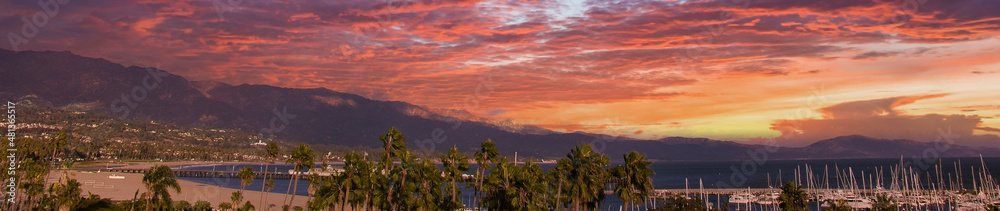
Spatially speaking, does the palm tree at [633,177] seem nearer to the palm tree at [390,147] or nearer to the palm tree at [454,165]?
the palm tree at [454,165]

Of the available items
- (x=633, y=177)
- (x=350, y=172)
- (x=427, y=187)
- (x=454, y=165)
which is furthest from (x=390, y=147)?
(x=633, y=177)

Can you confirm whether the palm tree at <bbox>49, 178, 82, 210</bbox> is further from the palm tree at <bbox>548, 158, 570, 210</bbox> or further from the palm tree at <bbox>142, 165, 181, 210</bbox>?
the palm tree at <bbox>548, 158, 570, 210</bbox>

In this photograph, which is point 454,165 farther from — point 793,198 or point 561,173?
point 793,198

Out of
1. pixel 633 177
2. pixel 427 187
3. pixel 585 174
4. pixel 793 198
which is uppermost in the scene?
pixel 585 174

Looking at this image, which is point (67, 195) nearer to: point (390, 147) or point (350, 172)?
point (350, 172)

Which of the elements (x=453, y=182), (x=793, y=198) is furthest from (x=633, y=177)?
(x=793, y=198)

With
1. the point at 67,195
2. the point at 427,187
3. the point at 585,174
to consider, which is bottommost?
the point at 67,195

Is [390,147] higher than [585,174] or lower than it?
higher

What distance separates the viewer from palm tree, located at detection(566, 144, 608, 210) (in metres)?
57.8

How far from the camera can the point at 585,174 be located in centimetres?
5822

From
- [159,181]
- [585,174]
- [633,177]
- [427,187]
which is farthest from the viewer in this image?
[159,181]

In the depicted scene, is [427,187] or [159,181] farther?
[159,181]

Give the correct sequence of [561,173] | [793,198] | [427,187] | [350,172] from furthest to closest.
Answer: [793,198]
[427,187]
[350,172]
[561,173]

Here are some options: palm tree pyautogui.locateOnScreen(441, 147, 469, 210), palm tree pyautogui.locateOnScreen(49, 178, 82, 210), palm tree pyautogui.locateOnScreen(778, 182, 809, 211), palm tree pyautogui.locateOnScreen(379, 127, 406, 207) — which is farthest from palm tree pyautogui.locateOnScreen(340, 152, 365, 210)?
palm tree pyautogui.locateOnScreen(778, 182, 809, 211)
